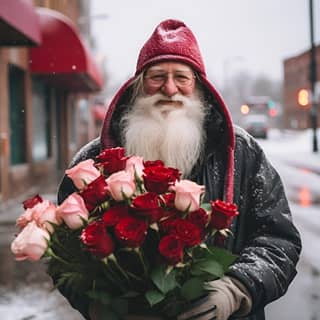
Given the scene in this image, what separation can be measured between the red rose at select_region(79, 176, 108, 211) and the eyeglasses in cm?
69

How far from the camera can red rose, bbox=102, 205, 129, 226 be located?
1.66 m

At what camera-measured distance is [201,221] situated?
5.63 feet

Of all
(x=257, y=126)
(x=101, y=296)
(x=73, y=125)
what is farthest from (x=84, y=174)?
(x=257, y=126)

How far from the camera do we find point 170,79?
2309mm

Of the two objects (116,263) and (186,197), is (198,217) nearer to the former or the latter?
(186,197)

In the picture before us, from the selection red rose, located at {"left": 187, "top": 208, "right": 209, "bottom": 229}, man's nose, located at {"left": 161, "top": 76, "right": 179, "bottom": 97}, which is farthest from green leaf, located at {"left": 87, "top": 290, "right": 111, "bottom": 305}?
man's nose, located at {"left": 161, "top": 76, "right": 179, "bottom": 97}

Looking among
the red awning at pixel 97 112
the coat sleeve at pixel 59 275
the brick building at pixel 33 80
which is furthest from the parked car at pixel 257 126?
the coat sleeve at pixel 59 275

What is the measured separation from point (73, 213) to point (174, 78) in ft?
2.78

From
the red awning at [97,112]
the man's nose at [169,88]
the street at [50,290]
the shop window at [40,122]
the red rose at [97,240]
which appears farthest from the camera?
the red awning at [97,112]

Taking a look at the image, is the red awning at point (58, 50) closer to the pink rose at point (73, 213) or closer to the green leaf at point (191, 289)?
the pink rose at point (73, 213)

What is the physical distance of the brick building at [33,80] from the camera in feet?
38.5

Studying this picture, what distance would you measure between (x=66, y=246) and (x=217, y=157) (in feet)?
2.72

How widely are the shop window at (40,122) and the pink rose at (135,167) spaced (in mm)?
15161

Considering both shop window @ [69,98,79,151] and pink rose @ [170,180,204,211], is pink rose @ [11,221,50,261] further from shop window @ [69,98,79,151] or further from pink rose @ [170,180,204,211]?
shop window @ [69,98,79,151]
